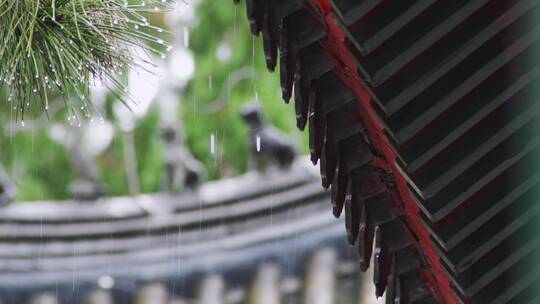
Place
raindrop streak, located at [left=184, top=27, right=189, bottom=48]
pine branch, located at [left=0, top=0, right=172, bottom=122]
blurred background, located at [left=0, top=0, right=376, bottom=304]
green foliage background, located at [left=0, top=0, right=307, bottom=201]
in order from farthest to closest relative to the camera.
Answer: raindrop streak, located at [left=184, top=27, right=189, bottom=48]
green foliage background, located at [left=0, top=0, right=307, bottom=201]
blurred background, located at [left=0, top=0, right=376, bottom=304]
pine branch, located at [left=0, top=0, right=172, bottom=122]

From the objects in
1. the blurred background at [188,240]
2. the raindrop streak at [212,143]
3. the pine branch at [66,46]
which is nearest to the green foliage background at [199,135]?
the raindrop streak at [212,143]

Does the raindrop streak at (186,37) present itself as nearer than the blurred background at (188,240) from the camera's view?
No

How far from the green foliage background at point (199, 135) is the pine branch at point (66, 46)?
9098mm

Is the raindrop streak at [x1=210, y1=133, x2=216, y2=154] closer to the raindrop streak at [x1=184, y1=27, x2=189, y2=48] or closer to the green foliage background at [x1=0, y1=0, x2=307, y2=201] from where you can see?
the green foliage background at [x1=0, y1=0, x2=307, y2=201]

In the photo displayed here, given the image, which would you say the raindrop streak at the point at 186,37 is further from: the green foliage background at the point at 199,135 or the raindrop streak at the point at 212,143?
the raindrop streak at the point at 212,143

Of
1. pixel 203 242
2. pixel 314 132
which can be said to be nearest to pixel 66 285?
pixel 203 242

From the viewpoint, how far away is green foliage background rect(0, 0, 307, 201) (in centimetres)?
1327

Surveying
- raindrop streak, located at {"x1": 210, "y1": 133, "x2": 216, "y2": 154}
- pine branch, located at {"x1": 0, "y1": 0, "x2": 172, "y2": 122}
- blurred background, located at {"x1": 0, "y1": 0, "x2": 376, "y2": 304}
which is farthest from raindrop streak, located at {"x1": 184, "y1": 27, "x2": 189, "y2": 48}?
pine branch, located at {"x1": 0, "y1": 0, "x2": 172, "y2": 122}

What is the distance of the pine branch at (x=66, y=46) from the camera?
3.69 meters

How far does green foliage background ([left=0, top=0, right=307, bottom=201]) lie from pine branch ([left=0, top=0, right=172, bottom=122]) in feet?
29.8

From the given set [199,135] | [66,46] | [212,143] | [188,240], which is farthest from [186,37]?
[66,46]

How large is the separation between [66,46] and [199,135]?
9.74 meters

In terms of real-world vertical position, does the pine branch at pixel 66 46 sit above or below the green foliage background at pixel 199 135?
below

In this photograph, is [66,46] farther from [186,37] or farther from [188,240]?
[186,37]
